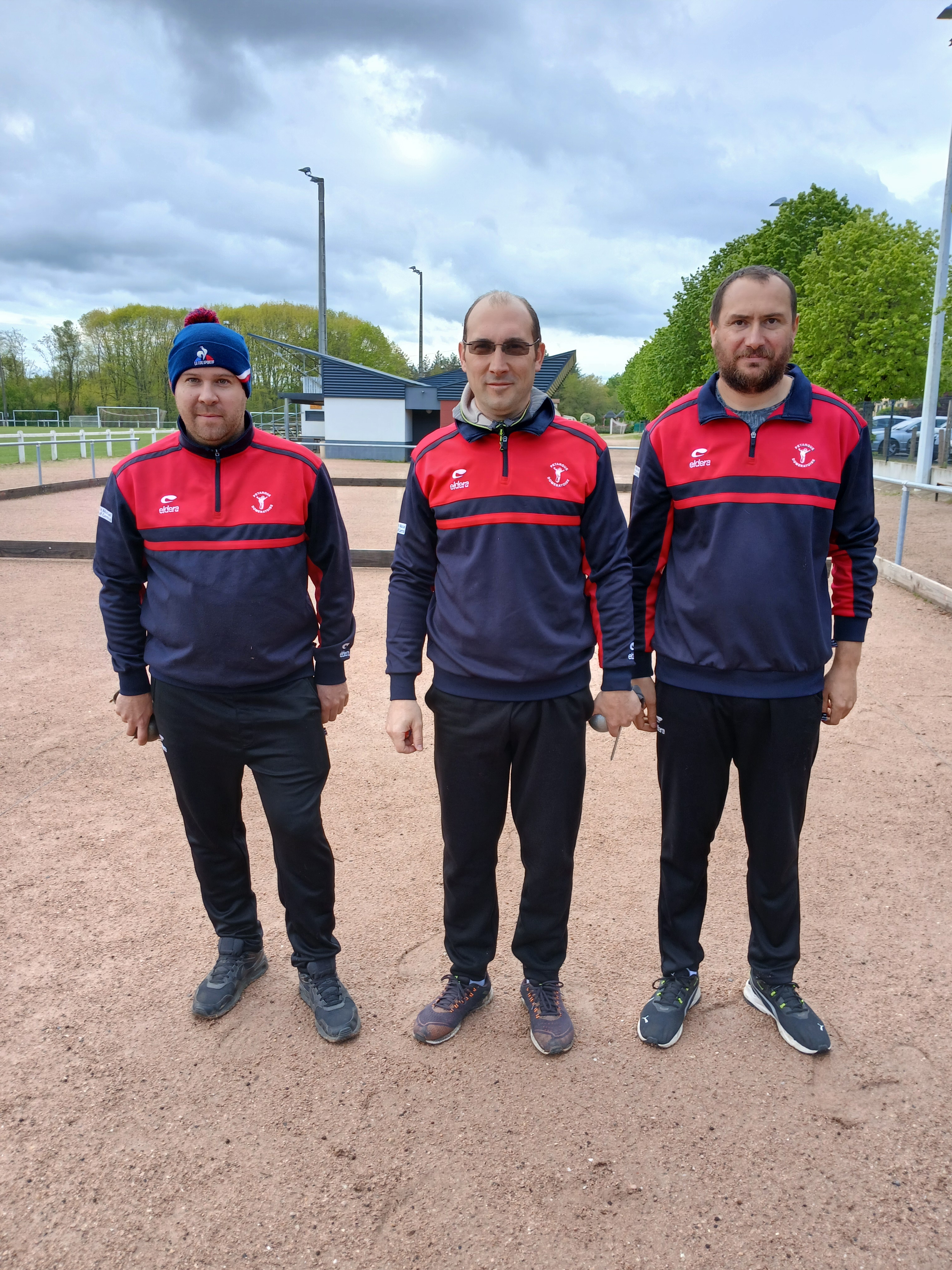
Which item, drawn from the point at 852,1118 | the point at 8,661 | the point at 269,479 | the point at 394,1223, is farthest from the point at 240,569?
the point at 8,661

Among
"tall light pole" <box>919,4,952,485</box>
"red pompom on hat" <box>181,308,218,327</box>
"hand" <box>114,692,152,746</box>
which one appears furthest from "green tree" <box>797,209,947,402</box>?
"hand" <box>114,692,152,746</box>

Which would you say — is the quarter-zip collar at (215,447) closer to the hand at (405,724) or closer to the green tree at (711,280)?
the hand at (405,724)

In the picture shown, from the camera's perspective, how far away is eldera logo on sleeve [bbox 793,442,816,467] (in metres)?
2.31

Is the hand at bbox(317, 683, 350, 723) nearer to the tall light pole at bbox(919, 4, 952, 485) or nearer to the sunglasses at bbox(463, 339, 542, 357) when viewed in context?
the sunglasses at bbox(463, 339, 542, 357)

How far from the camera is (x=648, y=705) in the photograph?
2.63 m

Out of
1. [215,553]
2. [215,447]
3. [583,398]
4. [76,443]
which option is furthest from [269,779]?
[583,398]

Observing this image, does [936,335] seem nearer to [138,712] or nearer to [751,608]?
[751,608]

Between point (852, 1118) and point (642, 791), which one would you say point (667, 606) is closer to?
point (852, 1118)

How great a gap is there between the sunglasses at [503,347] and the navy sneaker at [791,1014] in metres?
1.96

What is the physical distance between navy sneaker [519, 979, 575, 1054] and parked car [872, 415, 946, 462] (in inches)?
1064

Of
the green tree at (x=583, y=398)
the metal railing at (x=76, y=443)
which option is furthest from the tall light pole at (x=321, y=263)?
the green tree at (x=583, y=398)

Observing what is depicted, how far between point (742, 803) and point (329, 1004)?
135cm

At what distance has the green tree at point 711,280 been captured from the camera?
88.0 ft

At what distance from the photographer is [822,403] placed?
2371 millimetres
